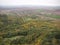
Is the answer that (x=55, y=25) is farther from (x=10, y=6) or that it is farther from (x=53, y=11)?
(x=10, y=6)

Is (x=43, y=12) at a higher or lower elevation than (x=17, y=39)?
higher

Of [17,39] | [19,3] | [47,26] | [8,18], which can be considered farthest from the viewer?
[19,3]

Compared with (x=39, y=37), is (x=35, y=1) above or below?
above

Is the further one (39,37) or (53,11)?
(53,11)

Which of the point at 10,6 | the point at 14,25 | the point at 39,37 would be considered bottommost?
the point at 39,37

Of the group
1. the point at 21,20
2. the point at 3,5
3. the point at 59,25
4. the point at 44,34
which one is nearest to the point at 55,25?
the point at 59,25

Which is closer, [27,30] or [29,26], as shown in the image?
[27,30]

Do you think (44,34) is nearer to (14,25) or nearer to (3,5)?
(14,25)

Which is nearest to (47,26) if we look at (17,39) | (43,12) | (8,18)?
(43,12)

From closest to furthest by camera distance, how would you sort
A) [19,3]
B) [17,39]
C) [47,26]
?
1. [17,39]
2. [47,26]
3. [19,3]
